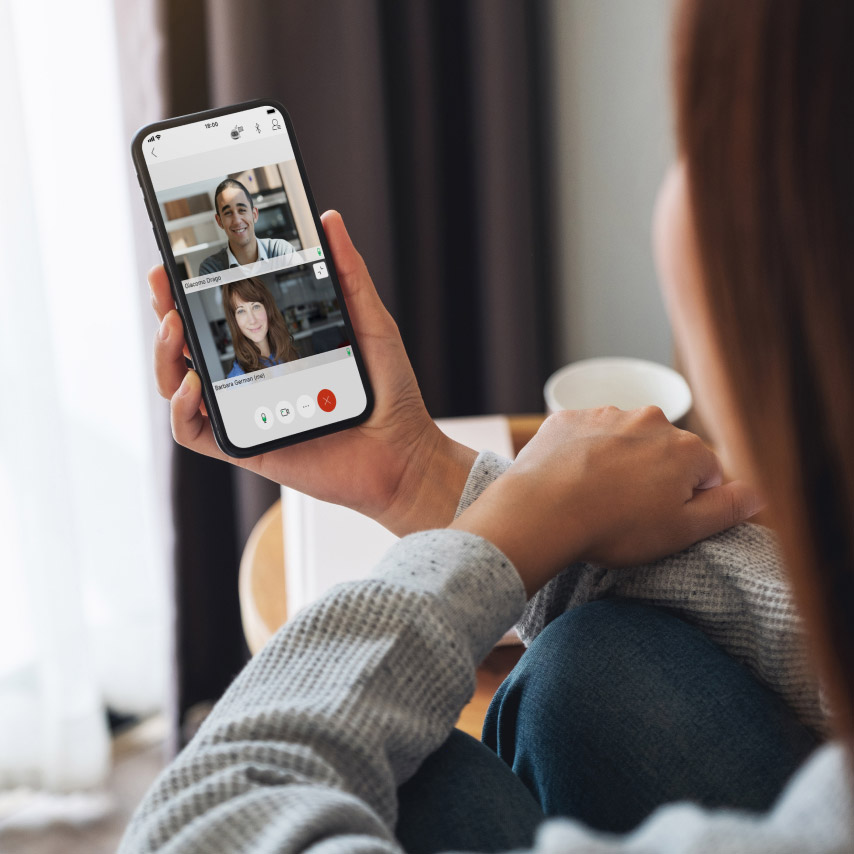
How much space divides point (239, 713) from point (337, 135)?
0.88m

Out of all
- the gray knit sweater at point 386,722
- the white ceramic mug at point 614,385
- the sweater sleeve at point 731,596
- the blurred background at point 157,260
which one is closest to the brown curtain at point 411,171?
the blurred background at point 157,260

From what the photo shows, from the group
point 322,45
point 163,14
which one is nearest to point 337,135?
point 322,45

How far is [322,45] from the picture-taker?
1.08 meters

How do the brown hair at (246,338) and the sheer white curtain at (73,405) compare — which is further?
the sheer white curtain at (73,405)

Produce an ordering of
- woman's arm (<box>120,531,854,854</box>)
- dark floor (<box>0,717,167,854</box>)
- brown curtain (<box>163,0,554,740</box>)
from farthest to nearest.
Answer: dark floor (<box>0,717,167,854</box>) → brown curtain (<box>163,0,554,740</box>) → woman's arm (<box>120,531,854,854</box>)

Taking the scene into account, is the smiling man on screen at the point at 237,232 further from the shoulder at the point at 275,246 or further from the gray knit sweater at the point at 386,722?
the gray knit sweater at the point at 386,722

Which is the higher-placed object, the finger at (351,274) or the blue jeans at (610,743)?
the finger at (351,274)

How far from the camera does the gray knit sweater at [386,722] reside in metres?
0.29

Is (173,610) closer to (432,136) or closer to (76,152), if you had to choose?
(76,152)

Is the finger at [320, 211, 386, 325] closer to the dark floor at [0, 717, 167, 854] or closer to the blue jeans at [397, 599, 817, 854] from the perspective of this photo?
the blue jeans at [397, 599, 817, 854]

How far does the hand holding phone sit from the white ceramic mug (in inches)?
12.5

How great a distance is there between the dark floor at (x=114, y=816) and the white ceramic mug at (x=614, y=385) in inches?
34.7

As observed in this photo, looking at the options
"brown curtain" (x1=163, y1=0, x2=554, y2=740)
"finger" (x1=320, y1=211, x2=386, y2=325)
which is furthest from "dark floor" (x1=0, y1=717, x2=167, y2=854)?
"finger" (x1=320, y1=211, x2=386, y2=325)

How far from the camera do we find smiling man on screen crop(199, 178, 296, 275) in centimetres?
65
